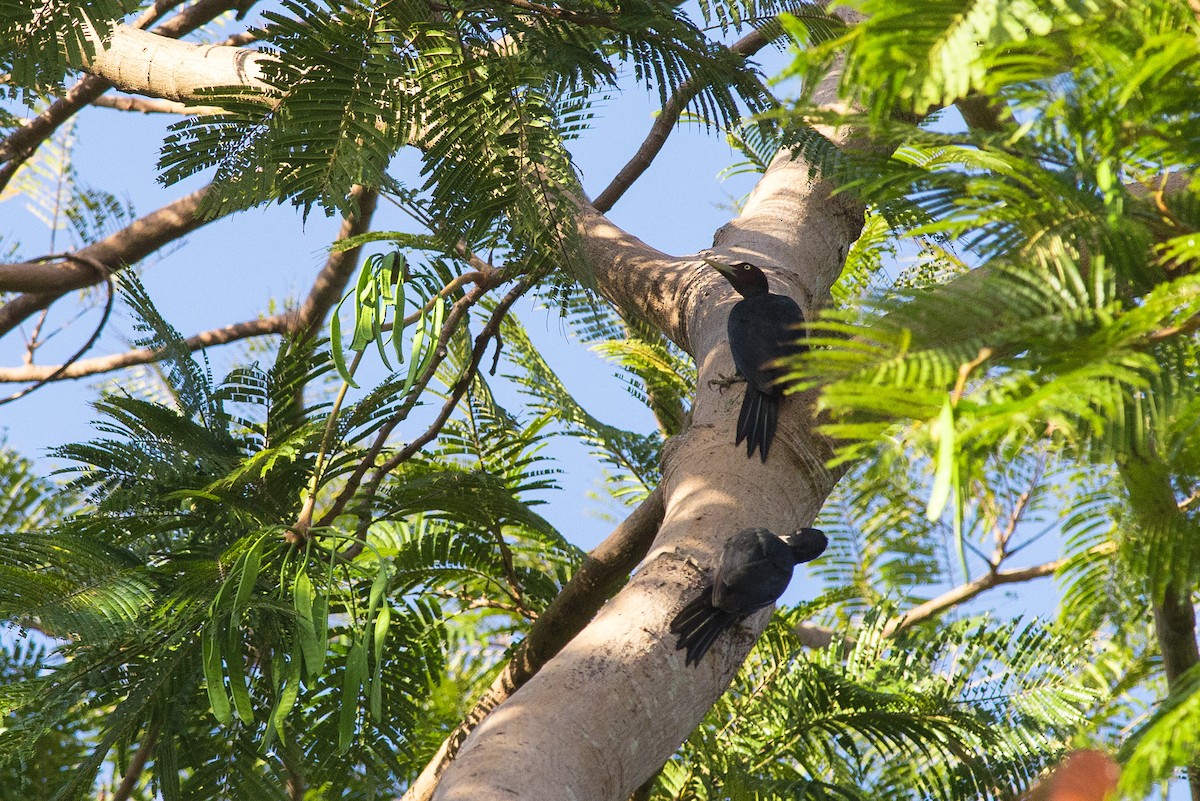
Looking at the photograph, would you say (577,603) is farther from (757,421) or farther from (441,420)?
(757,421)

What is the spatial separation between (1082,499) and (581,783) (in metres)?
0.81

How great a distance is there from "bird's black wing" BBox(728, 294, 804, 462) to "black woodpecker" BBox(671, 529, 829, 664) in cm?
29

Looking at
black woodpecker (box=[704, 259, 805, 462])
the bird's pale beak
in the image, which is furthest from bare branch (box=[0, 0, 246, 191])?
black woodpecker (box=[704, 259, 805, 462])

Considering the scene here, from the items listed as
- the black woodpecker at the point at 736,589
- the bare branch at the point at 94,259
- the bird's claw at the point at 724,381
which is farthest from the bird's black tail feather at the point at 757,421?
the bare branch at the point at 94,259

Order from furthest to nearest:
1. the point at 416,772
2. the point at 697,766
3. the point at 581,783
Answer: the point at 416,772, the point at 697,766, the point at 581,783

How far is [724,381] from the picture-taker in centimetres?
252

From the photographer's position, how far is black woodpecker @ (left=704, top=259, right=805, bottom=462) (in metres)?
2.31

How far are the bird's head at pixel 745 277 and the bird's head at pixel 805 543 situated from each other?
2.21ft

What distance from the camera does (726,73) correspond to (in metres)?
2.12

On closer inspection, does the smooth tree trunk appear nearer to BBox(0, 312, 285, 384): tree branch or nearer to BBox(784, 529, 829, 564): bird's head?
BBox(784, 529, 829, 564): bird's head

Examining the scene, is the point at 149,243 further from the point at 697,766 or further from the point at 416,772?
the point at 697,766

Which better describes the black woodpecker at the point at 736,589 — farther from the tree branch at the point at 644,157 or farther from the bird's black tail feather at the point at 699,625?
the tree branch at the point at 644,157

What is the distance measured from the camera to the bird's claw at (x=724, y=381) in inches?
98.2

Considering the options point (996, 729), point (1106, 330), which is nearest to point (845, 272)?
point (996, 729)
